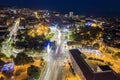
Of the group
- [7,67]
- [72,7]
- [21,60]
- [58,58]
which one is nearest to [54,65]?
[58,58]

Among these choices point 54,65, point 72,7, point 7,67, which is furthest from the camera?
point 72,7

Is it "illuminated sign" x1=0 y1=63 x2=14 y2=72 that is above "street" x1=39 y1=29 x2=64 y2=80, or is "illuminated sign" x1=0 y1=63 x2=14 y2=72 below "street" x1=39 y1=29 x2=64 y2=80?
above

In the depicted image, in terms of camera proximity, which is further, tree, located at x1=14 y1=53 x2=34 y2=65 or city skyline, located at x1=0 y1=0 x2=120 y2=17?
city skyline, located at x1=0 y1=0 x2=120 y2=17

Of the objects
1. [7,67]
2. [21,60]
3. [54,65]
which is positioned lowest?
[54,65]

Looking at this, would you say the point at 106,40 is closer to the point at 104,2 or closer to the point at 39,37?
the point at 39,37

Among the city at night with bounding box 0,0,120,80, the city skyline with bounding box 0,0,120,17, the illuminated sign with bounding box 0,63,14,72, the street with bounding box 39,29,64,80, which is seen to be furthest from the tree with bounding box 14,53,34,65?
the city skyline with bounding box 0,0,120,17

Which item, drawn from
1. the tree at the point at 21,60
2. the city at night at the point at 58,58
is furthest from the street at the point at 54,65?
the tree at the point at 21,60

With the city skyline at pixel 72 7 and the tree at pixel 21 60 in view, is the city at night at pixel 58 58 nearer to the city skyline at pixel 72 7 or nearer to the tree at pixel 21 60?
the tree at pixel 21 60

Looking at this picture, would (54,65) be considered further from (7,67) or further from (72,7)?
(72,7)

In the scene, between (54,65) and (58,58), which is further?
(58,58)

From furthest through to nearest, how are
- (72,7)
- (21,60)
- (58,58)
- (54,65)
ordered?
1. (72,7)
2. (58,58)
3. (54,65)
4. (21,60)

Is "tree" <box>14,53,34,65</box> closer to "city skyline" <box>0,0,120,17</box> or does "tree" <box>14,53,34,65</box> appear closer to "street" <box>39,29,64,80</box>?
"street" <box>39,29,64,80</box>

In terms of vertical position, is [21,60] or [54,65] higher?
[21,60]
